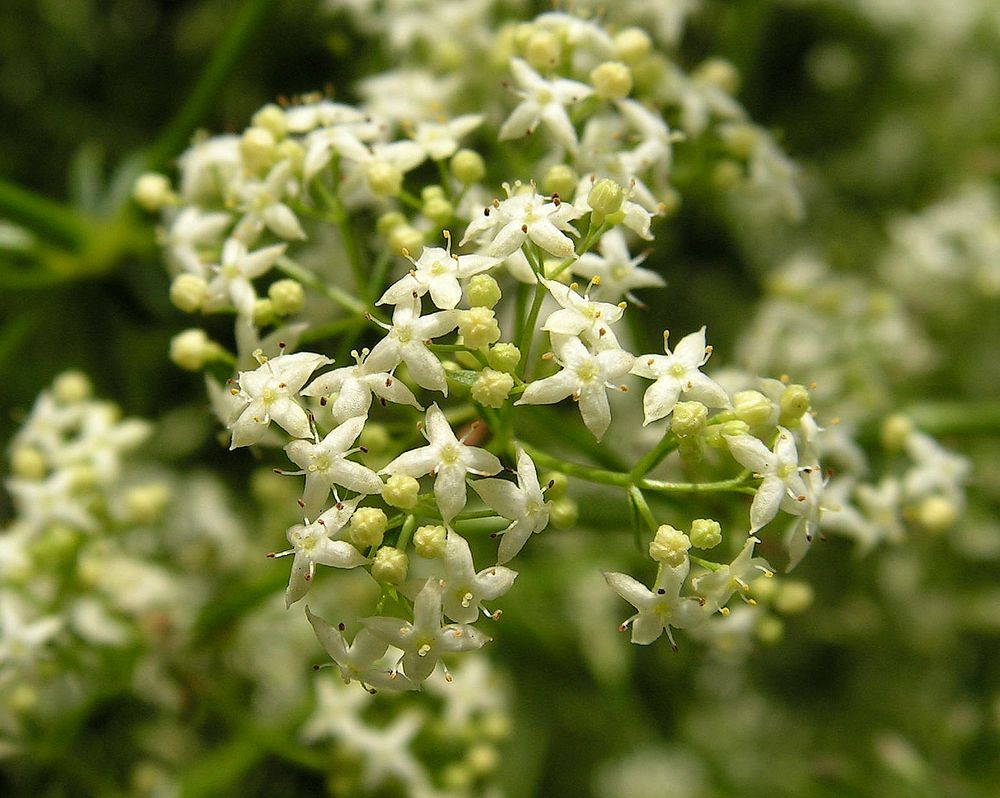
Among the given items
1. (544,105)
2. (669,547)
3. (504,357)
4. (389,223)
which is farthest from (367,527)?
(544,105)

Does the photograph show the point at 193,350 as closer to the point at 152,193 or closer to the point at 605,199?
the point at 152,193

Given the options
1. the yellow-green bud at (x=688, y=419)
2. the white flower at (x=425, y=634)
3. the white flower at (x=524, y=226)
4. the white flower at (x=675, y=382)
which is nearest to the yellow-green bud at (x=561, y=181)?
Result: the white flower at (x=524, y=226)

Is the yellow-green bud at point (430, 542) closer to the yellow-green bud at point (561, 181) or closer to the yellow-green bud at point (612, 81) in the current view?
the yellow-green bud at point (561, 181)

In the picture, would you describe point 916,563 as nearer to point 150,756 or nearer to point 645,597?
point 645,597

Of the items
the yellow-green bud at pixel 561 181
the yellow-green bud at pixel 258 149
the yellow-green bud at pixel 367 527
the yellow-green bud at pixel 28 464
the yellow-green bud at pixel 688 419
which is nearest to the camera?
the yellow-green bud at pixel 367 527

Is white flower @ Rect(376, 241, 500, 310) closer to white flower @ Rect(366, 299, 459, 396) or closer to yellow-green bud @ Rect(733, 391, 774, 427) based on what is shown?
white flower @ Rect(366, 299, 459, 396)

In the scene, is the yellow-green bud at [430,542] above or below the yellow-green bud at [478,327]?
below

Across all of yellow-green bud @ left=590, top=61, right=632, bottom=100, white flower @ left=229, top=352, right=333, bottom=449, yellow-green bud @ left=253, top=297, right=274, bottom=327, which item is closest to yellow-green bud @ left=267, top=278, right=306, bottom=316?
yellow-green bud @ left=253, top=297, right=274, bottom=327

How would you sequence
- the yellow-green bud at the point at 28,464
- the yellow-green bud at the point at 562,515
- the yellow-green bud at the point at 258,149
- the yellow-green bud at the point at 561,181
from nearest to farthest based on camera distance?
the yellow-green bud at the point at 562,515 → the yellow-green bud at the point at 561,181 → the yellow-green bud at the point at 258,149 → the yellow-green bud at the point at 28,464
